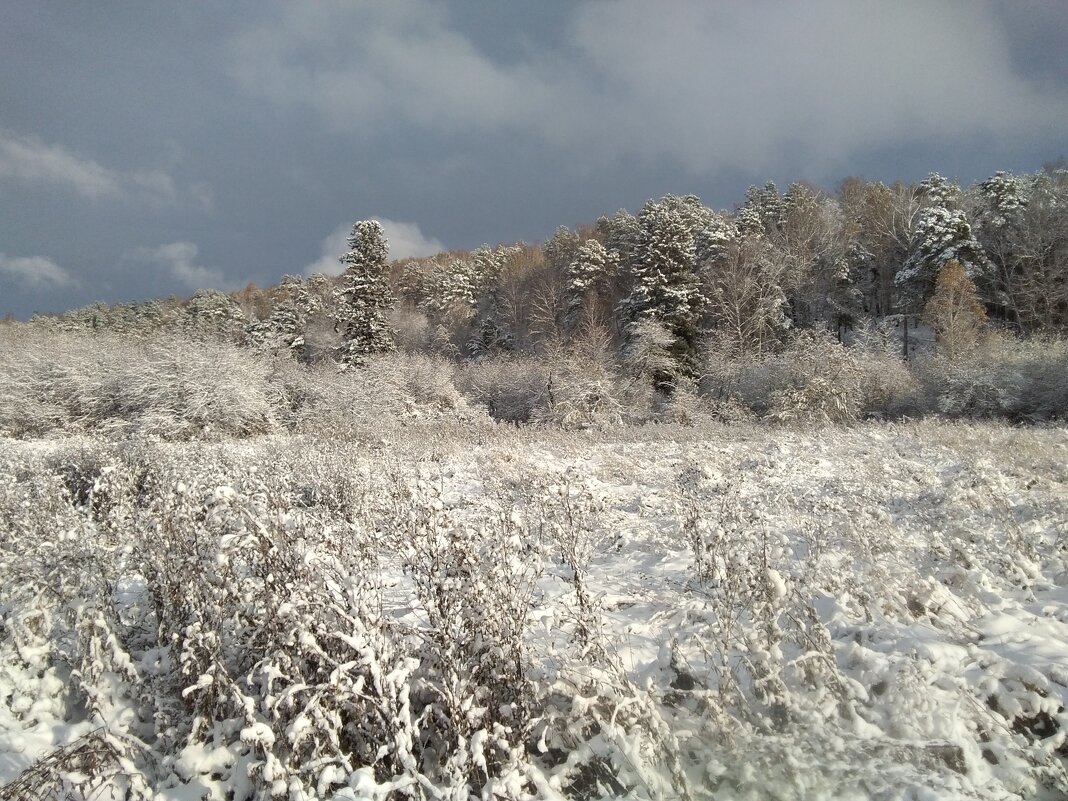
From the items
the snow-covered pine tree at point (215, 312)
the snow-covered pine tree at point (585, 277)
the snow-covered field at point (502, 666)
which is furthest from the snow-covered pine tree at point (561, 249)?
the snow-covered field at point (502, 666)

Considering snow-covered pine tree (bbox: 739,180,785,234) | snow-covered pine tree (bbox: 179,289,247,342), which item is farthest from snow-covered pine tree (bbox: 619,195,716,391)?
snow-covered pine tree (bbox: 179,289,247,342)

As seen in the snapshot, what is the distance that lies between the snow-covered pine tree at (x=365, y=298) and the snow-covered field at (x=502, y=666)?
79.1ft

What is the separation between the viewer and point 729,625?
351 centimetres

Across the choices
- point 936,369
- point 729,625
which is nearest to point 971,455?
point 729,625

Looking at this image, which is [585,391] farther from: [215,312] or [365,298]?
[215,312]

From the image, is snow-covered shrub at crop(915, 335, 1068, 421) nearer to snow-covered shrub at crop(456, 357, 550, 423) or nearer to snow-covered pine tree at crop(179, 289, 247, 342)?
snow-covered shrub at crop(456, 357, 550, 423)

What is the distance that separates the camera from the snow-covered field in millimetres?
2906

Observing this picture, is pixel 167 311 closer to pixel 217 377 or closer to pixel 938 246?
pixel 217 377

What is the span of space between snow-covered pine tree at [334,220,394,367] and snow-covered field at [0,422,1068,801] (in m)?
24.1

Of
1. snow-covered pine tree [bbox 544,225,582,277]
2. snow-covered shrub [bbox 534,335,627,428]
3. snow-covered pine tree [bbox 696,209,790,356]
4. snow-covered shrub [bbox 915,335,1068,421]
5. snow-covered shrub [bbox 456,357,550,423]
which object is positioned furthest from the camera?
snow-covered pine tree [bbox 544,225,582,277]

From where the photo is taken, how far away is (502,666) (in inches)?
134

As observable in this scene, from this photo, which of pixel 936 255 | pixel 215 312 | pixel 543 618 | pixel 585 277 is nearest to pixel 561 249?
pixel 585 277

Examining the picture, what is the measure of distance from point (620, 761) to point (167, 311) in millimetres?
68682

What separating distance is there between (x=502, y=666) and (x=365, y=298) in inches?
1146
